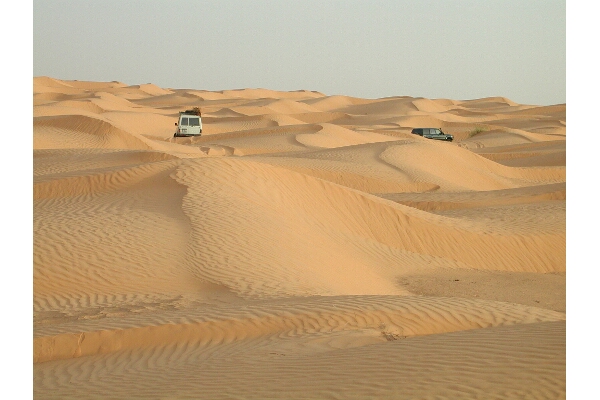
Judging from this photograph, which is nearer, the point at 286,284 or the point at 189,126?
the point at 286,284

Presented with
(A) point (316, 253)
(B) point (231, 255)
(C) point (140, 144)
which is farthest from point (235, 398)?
(C) point (140, 144)

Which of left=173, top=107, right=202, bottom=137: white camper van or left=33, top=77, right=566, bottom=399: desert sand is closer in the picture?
left=33, top=77, right=566, bottom=399: desert sand

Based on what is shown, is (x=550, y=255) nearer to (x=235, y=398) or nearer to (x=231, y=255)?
(x=231, y=255)

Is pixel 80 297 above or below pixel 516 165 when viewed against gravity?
below

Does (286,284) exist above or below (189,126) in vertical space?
below

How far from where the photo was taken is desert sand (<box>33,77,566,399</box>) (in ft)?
19.2

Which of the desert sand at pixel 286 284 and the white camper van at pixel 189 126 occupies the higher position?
the white camper van at pixel 189 126

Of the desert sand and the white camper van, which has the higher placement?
the white camper van

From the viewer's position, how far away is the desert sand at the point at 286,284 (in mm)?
5859

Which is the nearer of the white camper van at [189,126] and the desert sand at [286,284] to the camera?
the desert sand at [286,284]

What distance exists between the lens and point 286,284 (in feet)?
37.0
